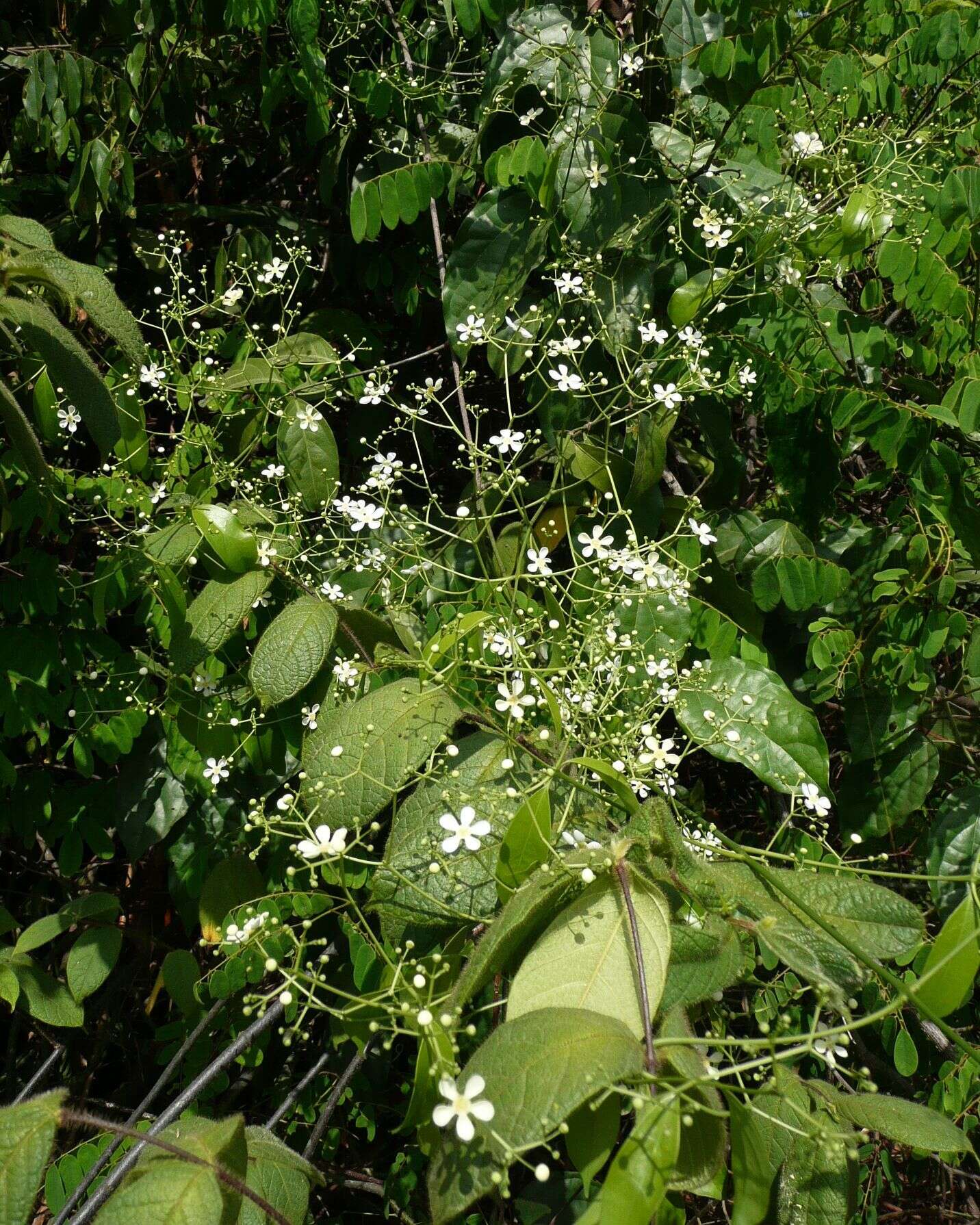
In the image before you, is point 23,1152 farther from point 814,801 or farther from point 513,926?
point 814,801

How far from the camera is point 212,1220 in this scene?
806 mm

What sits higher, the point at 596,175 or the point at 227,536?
the point at 596,175

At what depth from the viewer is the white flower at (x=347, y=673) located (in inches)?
56.5

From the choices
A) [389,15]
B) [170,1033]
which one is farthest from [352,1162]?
[389,15]

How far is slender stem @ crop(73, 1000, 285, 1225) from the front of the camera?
1.06m

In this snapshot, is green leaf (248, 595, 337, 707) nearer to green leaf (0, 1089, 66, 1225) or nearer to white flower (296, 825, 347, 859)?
white flower (296, 825, 347, 859)

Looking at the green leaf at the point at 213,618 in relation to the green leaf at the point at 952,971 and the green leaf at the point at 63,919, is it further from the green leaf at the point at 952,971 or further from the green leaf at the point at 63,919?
the green leaf at the point at 952,971

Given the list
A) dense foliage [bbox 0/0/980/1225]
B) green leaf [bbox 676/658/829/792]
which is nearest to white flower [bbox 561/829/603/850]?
dense foliage [bbox 0/0/980/1225]

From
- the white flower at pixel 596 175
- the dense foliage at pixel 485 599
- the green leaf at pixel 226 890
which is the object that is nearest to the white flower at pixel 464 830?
the dense foliage at pixel 485 599

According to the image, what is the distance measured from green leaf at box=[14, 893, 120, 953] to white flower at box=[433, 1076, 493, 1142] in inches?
52.0

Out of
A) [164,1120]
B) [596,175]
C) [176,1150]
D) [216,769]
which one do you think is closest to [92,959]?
[216,769]

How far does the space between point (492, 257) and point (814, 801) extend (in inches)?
50.4

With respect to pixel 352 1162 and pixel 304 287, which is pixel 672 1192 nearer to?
pixel 352 1162

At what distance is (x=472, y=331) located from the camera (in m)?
1.78
